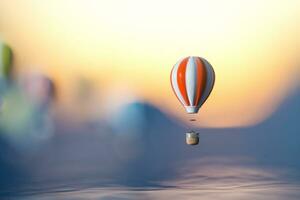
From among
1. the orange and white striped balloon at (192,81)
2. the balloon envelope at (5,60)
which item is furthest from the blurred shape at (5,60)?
the orange and white striped balloon at (192,81)

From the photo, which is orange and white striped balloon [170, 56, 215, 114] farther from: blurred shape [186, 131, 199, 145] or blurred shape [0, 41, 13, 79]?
blurred shape [0, 41, 13, 79]

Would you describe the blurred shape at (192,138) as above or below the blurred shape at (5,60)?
below

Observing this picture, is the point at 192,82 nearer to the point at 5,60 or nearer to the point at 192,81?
the point at 192,81

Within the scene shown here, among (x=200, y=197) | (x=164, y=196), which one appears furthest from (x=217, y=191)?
(x=164, y=196)

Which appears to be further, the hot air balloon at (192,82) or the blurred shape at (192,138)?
the blurred shape at (192,138)

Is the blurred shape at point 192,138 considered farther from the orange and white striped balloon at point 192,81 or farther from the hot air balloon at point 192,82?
the orange and white striped balloon at point 192,81

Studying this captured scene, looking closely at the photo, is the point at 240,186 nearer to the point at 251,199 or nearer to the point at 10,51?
the point at 251,199

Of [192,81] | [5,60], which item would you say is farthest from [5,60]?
[192,81]

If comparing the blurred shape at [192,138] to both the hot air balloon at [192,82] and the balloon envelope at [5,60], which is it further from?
the balloon envelope at [5,60]

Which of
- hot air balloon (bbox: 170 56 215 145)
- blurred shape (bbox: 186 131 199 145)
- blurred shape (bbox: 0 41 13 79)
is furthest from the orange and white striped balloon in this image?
blurred shape (bbox: 0 41 13 79)
